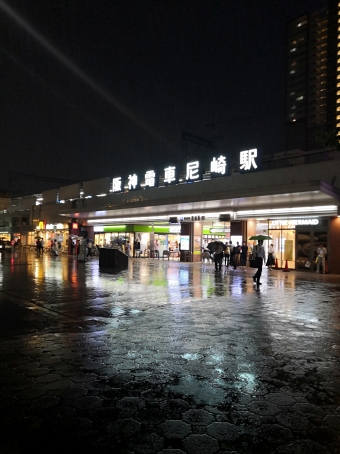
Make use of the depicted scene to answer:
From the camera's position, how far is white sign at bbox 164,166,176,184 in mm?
26656

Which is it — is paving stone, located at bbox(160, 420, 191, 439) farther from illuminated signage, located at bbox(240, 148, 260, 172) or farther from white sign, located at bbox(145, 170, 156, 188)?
white sign, located at bbox(145, 170, 156, 188)

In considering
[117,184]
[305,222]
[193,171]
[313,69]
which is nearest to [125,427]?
[305,222]

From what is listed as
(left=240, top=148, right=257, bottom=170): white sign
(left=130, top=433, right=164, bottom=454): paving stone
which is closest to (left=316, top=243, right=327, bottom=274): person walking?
(left=240, top=148, right=257, bottom=170): white sign

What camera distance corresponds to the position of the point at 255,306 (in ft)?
30.2

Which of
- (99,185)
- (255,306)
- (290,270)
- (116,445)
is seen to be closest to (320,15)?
(99,185)

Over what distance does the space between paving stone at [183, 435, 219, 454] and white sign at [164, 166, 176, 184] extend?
24.1m

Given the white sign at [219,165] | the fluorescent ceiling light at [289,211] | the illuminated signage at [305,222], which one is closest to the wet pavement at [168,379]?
the fluorescent ceiling light at [289,211]

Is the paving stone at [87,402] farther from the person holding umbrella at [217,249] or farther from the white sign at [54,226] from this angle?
the white sign at [54,226]

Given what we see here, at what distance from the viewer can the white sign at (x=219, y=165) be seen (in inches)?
923

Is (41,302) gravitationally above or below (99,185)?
below

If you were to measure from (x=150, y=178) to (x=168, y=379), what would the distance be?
25220mm

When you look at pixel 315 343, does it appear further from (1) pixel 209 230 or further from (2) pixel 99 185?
(2) pixel 99 185

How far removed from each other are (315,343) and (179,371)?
2.63m

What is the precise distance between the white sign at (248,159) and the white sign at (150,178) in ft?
26.8
